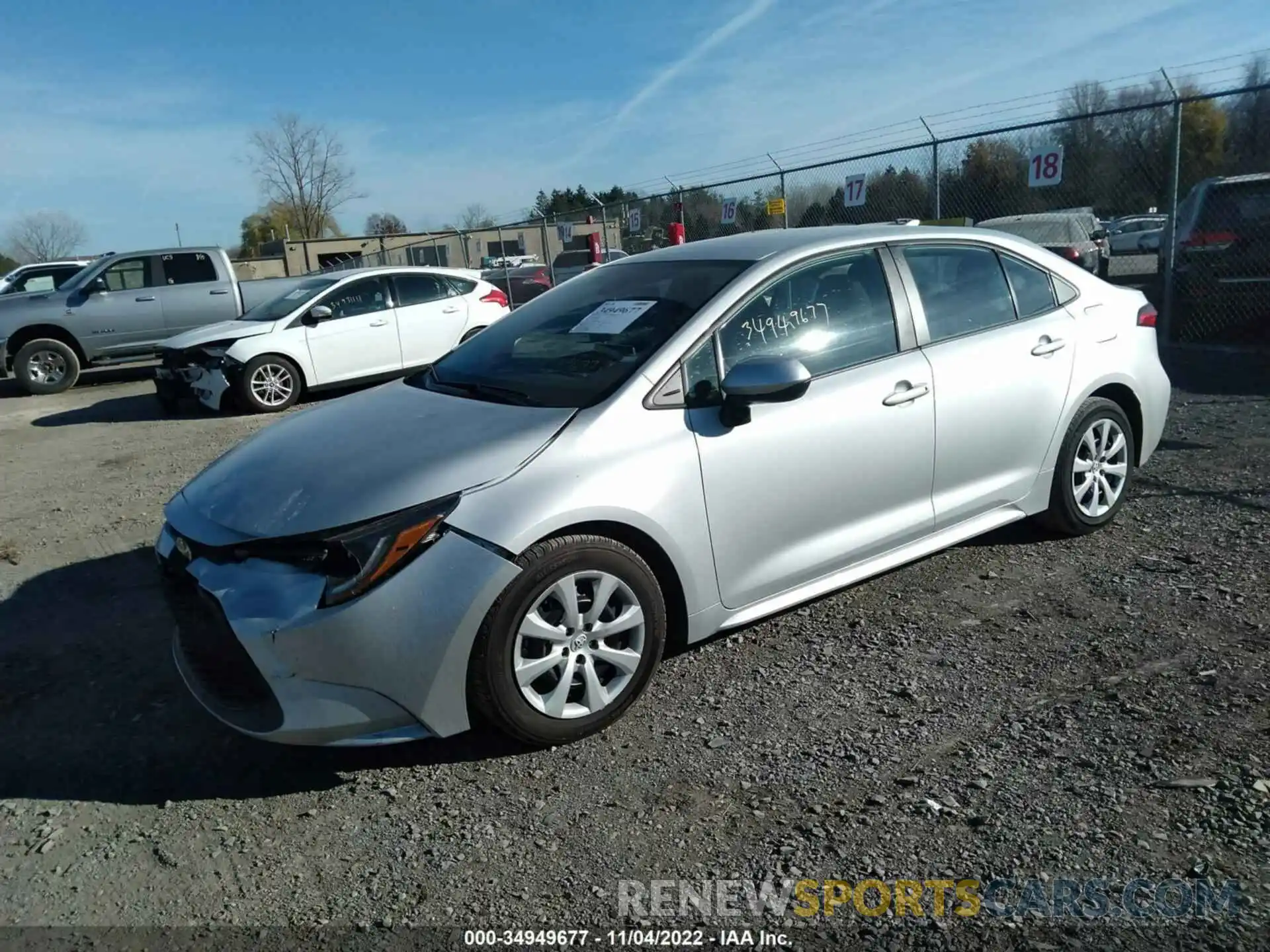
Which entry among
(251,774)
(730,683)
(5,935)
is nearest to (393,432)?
(251,774)

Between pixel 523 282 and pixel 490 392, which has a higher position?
pixel 523 282

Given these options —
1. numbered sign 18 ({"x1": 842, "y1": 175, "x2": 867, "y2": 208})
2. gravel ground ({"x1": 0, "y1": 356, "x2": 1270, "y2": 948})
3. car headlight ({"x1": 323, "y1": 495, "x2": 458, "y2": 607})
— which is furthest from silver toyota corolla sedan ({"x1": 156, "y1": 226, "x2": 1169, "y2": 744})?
numbered sign 18 ({"x1": 842, "y1": 175, "x2": 867, "y2": 208})

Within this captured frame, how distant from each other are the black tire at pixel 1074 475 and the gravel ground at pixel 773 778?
6.0 inches

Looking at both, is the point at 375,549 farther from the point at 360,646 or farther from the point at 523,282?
the point at 523,282

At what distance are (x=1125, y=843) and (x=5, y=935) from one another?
2990 millimetres

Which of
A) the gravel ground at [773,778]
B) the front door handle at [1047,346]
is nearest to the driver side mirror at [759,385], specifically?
the gravel ground at [773,778]

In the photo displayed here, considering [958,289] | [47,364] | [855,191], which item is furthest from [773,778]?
[47,364]

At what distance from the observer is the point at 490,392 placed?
3.94 metres

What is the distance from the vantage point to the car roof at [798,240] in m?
4.16

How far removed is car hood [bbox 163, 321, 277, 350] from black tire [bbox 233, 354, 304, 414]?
0.32 metres

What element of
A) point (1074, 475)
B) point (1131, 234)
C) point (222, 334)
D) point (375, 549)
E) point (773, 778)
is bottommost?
point (773, 778)

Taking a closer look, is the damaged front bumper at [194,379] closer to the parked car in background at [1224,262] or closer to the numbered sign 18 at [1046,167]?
the numbered sign 18 at [1046,167]

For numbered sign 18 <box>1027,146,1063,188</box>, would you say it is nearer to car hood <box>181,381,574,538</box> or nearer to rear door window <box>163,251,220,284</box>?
car hood <box>181,381,574,538</box>

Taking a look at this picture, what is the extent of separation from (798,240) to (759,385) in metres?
1.05
